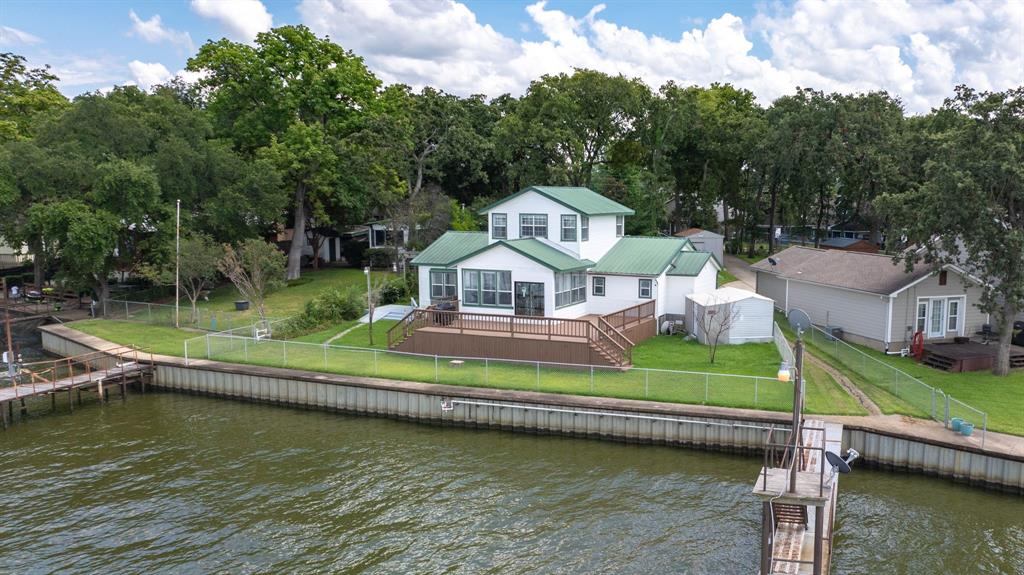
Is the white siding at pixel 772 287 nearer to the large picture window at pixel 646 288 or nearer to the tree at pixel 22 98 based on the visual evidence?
the large picture window at pixel 646 288

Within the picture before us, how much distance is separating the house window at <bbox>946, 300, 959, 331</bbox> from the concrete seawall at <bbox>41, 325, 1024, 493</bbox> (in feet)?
40.4

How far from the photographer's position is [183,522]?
18891mm

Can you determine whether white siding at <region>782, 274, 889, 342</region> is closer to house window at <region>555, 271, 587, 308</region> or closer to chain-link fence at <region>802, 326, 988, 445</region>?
chain-link fence at <region>802, 326, 988, 445</region>

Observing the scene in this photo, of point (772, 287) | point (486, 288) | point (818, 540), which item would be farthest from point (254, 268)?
point (818, 540)

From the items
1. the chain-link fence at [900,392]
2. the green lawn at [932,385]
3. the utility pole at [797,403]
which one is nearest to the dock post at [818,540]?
the utility pole at [797,403]

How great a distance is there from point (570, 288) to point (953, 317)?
16.7 m

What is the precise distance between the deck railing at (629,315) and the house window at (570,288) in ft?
6.94

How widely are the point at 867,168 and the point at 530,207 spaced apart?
30.8 meters

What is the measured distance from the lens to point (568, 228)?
1399 inches

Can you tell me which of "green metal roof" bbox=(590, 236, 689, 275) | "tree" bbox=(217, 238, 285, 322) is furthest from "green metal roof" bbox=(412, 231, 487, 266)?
"tree" bbox=(217, 238, 285, 322)

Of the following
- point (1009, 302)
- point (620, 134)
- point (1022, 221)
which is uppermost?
point (620, 134)

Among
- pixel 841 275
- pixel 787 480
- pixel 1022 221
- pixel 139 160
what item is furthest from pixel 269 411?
pixel 1022 221

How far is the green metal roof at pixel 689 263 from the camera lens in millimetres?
35312

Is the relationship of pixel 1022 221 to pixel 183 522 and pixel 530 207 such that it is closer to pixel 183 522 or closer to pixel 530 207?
pixel 530 207
